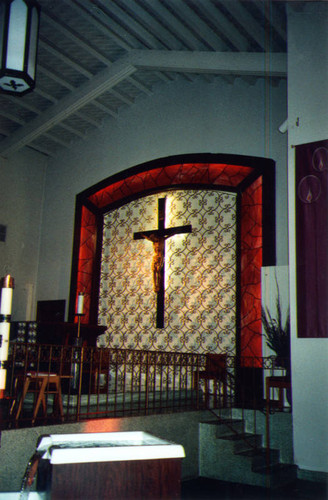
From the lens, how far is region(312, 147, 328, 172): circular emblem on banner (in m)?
5.20

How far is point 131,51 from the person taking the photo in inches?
311

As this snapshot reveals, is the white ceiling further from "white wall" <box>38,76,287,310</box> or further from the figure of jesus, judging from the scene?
the figure of jesus

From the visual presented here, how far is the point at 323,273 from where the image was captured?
16.5ft

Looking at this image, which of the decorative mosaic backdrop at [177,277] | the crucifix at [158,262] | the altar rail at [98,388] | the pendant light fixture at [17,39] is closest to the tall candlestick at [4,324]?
the altar rail at [98,388]

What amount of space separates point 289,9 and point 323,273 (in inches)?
118

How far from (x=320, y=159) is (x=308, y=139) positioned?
0.31 meters

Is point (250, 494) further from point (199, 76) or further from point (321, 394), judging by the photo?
point (199, 76)

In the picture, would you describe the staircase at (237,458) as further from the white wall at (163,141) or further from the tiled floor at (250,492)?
the white wall at (163,141)

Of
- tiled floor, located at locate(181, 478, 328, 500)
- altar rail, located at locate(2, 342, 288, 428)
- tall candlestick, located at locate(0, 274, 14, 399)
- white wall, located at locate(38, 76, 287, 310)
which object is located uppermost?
white wall, located at locate(38, 76, 287, 310)

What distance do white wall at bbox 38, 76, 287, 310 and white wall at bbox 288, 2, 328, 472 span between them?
200 cm

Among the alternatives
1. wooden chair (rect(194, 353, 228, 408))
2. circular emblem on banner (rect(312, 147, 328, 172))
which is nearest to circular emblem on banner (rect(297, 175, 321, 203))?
circular emblem on banner (rect(312, 147, 328, 172))

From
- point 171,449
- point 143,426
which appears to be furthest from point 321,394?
point 171,449

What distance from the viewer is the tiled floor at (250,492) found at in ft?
14.9

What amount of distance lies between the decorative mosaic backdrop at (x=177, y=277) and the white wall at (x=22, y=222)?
1536 millimetres
